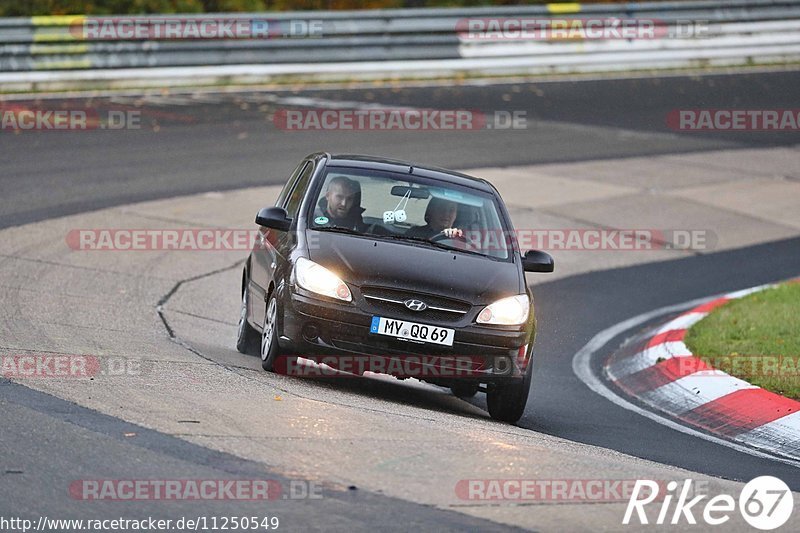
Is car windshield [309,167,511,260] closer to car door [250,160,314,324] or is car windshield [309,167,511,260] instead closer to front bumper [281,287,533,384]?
car door [250,160,314,324]

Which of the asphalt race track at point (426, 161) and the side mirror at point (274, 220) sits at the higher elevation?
the side mirror at point (274, 220)

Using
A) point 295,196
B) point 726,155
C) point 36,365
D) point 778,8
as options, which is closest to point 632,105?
point 726,155

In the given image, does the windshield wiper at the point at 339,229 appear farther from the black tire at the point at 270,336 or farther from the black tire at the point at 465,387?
the black tire at the point at 465,387

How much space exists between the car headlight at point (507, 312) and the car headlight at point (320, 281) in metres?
0.89

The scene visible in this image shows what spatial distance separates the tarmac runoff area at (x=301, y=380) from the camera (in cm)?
675

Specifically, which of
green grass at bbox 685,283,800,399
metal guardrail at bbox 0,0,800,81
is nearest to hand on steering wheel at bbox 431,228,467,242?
green grass at bbox 685,283,800,399

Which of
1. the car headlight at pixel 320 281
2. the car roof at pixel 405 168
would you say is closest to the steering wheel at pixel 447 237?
the car roof at pixel 405 168

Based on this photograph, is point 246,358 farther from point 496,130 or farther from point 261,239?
point 496,130

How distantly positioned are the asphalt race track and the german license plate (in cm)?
97

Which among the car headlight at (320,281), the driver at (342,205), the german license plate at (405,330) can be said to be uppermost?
the driver at (342,205)

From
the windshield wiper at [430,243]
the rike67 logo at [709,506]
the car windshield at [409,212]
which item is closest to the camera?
the rike67 logo at [709,506]

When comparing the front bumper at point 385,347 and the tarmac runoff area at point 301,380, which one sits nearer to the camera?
the tarmac runoff area at point 301,380

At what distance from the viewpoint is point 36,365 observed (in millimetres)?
8500

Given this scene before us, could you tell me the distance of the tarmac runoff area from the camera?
6.75 meters
